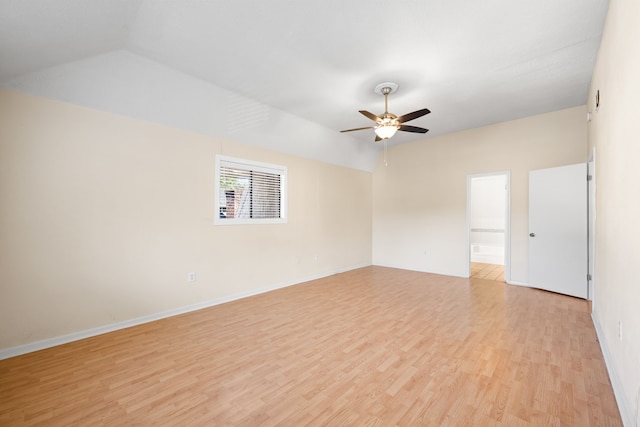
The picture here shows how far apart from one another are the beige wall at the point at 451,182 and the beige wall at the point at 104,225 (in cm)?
338

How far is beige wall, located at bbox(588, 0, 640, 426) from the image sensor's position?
151cm

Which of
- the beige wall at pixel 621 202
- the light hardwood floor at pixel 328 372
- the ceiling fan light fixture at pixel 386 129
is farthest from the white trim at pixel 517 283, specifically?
the ceiling fan light fixture at pixel 386 129

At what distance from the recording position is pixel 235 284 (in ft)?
13.6

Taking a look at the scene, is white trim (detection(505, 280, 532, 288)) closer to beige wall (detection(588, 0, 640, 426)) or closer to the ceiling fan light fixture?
beige wall (detection(588, 0, 640, 426))

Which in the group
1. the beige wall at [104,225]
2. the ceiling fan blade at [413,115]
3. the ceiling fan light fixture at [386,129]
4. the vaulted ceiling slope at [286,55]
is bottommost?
the beige wall at [104,225]

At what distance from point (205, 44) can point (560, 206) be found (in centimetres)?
548

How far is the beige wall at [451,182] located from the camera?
4508 millimetres

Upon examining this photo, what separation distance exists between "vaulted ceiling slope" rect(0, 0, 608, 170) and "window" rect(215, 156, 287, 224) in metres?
0.52

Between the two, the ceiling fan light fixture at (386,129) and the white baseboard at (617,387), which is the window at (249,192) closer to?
the ceiling fan light fixture at (386,129)

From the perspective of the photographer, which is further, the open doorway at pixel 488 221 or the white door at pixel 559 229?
the open doorway at pixel 488 221

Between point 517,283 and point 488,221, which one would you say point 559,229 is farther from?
point 488,221

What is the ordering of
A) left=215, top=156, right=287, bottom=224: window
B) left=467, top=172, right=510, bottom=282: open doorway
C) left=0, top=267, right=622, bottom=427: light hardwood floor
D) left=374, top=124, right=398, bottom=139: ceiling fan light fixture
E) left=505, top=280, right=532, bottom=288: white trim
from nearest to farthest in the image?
left=0, top=267, right=622, bottom=427: light hardwood floor
left=374, top=124, right=398, bottom=139: ceiling fan light fixture
left=215, top=156, right=287, bottom=224: window
left=505, top=280, right=532, bottom=288: white trim
left=467, top=172, right=510, bottom=282: open doorway

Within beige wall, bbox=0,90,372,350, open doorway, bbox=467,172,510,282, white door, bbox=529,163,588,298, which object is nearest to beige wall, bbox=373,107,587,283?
white door, bbox=529,163,588,298

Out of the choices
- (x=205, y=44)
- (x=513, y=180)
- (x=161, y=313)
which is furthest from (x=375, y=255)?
(x=205, y=44)
